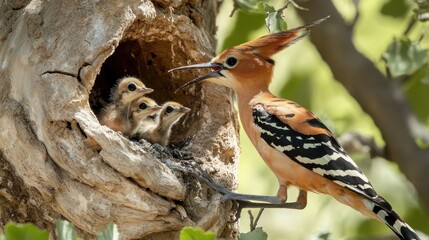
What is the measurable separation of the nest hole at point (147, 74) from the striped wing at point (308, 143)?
47cm

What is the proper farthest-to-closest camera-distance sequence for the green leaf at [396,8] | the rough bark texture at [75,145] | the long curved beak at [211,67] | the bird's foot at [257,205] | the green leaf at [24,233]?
the green leaf at [396,8], the long curved beak at [211,67], the bird's foot at [257,205], the rough bark texture at [75,145], the green leaf at [24,233]

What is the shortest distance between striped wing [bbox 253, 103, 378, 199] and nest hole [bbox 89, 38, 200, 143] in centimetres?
47

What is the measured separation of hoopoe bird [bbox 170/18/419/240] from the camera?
212 inches

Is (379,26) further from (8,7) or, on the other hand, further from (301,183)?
(8,7)

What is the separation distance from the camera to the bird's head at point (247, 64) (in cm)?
Result: 573

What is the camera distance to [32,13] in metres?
5.23

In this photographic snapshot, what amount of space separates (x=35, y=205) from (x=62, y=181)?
199 millimetres

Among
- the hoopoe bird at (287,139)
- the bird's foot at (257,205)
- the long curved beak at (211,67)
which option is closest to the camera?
the hoopoe bird at (287,139)

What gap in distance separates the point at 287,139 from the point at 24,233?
2147 millimetres

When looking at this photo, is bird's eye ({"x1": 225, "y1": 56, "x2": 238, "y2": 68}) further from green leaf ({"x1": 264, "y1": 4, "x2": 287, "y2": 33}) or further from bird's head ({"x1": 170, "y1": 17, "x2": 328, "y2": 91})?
green leaf ({"x1": 264, "y1": 4, "x2": 287, "y2": 33})

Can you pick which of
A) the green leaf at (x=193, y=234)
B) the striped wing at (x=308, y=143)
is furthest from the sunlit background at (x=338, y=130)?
the green leaf at (x=193, y=234)

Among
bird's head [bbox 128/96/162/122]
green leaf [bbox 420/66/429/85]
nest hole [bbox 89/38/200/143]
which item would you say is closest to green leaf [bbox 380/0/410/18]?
green leaf [bbox 420/66/429/85]

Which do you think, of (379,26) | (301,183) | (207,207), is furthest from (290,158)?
(379,26)

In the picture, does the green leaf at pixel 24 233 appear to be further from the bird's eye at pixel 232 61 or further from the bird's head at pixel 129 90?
the bird's eye at pixel 232 61
